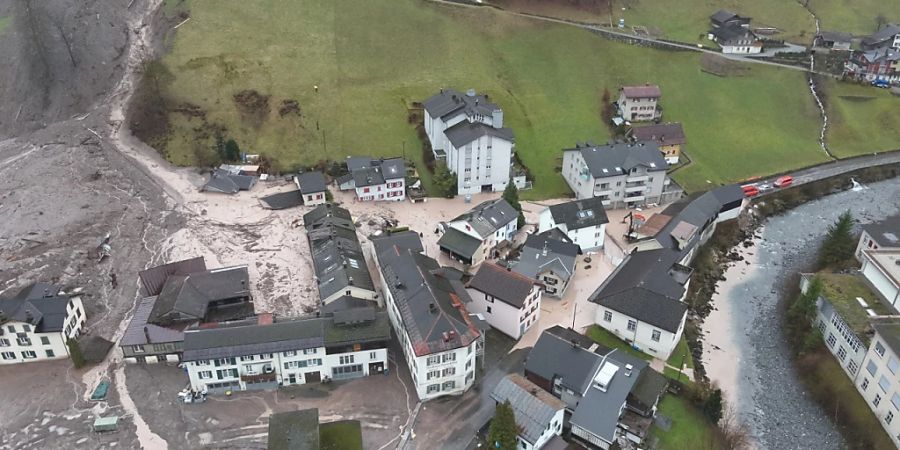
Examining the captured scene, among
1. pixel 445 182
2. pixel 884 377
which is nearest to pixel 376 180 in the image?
pixel 445 182

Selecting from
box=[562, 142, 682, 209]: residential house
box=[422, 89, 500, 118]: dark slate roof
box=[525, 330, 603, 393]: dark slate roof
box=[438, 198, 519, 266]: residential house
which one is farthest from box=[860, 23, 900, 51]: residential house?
box=[525, 330, 603, 393]: dark slate roof

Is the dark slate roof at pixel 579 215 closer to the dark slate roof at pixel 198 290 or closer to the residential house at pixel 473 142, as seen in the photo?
the residential house at pixel 473 142

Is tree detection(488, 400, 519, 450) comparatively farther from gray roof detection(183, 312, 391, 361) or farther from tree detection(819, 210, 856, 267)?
tree detection(819, 210, 856, 267)

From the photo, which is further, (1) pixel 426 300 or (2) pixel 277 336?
(1) pixel 426 300

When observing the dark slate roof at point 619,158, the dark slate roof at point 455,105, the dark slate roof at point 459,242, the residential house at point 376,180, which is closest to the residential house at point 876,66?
the dark slate roof at point 619,158

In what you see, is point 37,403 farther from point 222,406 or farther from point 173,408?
point 222,406

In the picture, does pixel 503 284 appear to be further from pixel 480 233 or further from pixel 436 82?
pixel 436 82

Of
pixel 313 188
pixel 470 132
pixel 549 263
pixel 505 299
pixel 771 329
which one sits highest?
pixel 470 132
